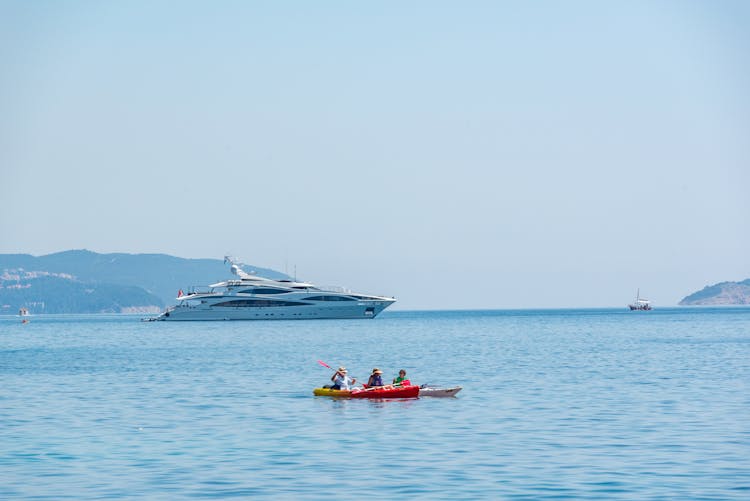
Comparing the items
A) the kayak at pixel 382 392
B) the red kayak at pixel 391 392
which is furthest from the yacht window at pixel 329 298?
the red kayak at pixel 391 392

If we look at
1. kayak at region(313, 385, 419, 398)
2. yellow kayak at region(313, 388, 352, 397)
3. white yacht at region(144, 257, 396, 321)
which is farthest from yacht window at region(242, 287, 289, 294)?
kayak at region(313, 385, 419, 398)

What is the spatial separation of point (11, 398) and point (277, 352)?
4196 centimetres

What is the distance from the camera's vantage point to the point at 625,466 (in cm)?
2925

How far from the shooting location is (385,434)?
37125 millimetres

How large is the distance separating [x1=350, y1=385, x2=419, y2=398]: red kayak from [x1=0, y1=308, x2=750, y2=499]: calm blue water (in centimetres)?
85

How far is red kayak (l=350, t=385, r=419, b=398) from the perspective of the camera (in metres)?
48.8

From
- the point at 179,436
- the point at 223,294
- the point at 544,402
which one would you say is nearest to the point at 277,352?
the point at 544,402

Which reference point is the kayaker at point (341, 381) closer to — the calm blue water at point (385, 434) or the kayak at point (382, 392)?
the kayak at point (382, 392)

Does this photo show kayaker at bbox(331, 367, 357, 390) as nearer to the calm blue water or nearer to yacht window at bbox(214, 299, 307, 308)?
the calm blue water

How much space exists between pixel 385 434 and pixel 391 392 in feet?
39.1

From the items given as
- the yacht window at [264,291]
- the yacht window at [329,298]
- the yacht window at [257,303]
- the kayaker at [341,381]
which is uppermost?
the yacht window at [264,291]

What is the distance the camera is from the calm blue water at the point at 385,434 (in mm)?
27328

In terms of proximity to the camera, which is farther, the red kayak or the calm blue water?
the red kayak

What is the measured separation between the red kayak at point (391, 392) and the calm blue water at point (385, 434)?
0.85 meters
